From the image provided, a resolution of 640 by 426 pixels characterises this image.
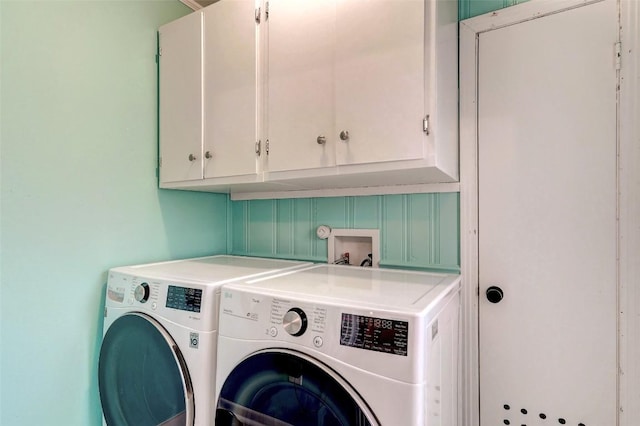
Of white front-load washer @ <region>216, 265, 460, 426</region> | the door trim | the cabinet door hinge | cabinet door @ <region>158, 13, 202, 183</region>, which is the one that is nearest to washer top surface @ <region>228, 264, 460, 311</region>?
white front-load washer @ <region>216, 265, 460, 426</region>

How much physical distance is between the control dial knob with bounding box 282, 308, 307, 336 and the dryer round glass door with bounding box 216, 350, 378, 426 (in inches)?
2.3

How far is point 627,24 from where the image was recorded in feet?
3.90

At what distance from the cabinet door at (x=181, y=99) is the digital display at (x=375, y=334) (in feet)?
3.63

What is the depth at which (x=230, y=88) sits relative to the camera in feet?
5.05

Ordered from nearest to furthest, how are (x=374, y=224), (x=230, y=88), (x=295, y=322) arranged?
(x=295, y=322)
(x=230, y=88)
(x=374, y=224)

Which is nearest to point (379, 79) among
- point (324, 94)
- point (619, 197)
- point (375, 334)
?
point (324, 94)

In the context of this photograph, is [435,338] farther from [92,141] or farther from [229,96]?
[92,141]

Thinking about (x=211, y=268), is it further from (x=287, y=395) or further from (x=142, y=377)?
(x=287, y=395)

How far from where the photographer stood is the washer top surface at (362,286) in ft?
3.14

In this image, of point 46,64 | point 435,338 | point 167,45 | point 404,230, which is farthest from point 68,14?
point 435,338

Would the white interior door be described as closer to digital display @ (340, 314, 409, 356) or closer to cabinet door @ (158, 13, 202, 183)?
digital display @ (340, 314, 409, 356)

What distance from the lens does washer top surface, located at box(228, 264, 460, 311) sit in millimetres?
956

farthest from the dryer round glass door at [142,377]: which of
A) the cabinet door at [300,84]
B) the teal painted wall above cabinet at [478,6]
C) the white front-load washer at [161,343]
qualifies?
the teal painted wall above cabinet at [478,6]

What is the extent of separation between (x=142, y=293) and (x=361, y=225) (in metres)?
1.01
